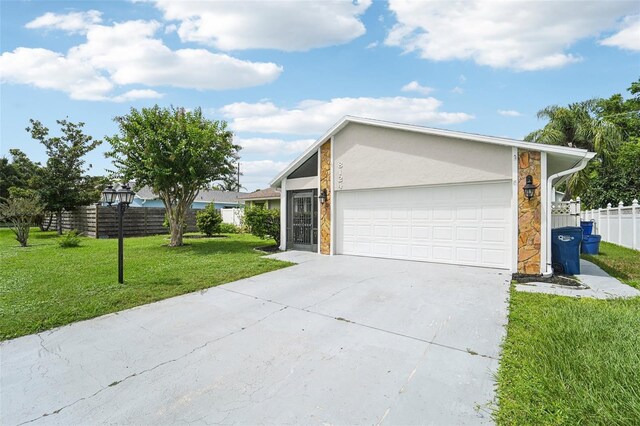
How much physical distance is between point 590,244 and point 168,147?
14789 mm

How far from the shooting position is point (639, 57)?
1415 cm

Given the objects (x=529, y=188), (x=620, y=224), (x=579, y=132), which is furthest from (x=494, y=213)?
(x=579, y=132)

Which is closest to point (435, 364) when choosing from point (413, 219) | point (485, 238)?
point (485, 238)

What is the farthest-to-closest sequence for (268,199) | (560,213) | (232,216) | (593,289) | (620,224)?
(232,216), (268,199), (620,224), (560,213), (593,289)

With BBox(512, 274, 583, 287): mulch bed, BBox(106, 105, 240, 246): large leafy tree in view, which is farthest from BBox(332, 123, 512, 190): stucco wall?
BBox(106, 105, 240, 246): large leafy tree

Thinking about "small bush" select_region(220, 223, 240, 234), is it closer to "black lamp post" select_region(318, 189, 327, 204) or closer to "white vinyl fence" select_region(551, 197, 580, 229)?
"black lamp post" select_region(318, 189, 327, 204)

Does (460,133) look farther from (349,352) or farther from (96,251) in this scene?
(96,251)

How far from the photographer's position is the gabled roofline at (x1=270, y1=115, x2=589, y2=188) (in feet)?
21.9

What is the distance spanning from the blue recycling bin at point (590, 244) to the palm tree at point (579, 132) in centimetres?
906

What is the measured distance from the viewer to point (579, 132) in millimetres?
17938

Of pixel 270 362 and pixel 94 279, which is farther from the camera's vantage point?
pixel 94 279

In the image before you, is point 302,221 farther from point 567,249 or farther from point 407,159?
point 567,249

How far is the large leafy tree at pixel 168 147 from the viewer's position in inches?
440

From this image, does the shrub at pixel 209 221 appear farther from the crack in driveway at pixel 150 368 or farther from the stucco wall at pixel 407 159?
the crack in driveway at pixel 150 368
